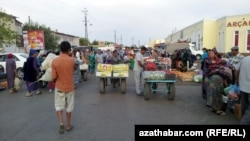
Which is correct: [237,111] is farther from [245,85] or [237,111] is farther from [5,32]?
[5,32]

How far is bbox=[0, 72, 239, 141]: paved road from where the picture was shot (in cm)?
604

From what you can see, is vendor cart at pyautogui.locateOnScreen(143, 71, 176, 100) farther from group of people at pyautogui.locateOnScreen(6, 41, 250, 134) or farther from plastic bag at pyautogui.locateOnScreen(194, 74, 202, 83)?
plastic bag at pyautogui.locateOnScreen(194, 74, 202, 83)

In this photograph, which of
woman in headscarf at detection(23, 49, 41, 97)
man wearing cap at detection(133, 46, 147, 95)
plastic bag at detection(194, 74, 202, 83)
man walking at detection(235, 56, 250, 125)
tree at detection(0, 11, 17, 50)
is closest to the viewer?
man walking at detection(235, 56, 250, 125)

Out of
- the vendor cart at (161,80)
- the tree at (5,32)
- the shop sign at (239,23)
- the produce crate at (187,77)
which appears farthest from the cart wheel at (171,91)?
the shop sign at (239,23)

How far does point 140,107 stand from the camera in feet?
28.3

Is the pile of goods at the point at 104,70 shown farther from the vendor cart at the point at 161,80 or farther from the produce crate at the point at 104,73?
the vendor cart at the point at 161,80

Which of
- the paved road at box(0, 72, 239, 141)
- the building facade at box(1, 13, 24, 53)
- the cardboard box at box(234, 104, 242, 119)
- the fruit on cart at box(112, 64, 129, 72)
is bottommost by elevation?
the paved road at box(0, 72, 239, 141)

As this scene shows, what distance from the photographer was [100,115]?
7.63m

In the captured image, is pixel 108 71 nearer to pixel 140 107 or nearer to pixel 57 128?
pixel 140 107

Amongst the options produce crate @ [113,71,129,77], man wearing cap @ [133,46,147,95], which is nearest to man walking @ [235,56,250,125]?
man wearing cap @ [133,46,147,95]

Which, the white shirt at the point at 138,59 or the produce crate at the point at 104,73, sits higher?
the white shirt at the point at 138,59

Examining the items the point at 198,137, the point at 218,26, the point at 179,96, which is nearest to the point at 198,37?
the point at 218,26

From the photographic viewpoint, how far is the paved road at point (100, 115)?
19.8ft

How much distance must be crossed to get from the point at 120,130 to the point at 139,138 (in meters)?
2.61
